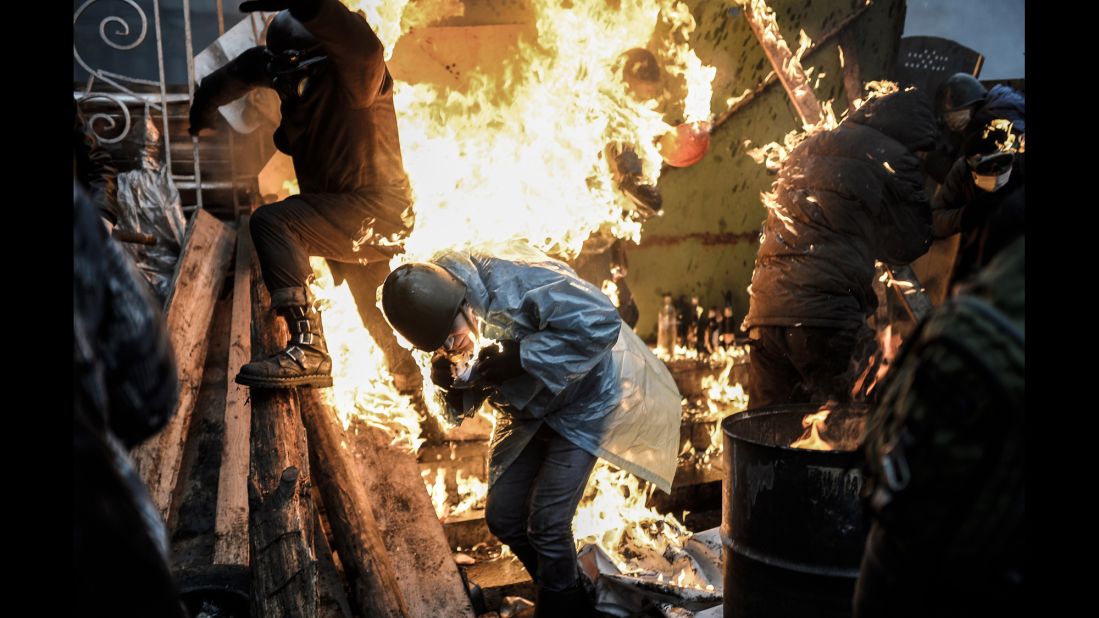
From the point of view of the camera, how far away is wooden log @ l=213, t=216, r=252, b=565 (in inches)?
152

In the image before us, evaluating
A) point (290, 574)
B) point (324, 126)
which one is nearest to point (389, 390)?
point (324, 126)

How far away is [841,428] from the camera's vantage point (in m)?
3.91

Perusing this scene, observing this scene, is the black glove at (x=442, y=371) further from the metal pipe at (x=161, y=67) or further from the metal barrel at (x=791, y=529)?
the metal pipe at (x=161, y=67)

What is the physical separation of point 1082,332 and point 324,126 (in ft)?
14.6

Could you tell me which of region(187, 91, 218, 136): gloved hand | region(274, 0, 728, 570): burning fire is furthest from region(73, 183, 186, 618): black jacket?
region(187, 91, 218, 136): gloved hand

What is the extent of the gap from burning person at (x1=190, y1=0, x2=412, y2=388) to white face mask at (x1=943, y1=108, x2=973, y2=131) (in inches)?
201

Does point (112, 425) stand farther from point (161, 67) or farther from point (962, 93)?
point (962, 93)

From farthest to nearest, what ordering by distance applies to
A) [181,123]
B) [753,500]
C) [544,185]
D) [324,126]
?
[181,123]
[544,185]
[324,126]
[753,500]

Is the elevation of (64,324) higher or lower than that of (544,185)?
lower

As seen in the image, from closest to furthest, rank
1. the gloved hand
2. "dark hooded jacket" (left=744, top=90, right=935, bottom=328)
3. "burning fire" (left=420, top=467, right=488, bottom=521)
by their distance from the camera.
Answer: "dark hooded jacket" (left=744, top=90, right=935, bottom=328) → the gloved hand → "burning fire" (left=420, top=467, right=488, bottom=521)

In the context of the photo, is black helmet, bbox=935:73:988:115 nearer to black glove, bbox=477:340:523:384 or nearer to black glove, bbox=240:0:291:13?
black glove, bbox=477:340:523:384

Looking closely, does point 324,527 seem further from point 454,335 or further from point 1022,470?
point 1022,470

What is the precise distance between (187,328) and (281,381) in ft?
7.04

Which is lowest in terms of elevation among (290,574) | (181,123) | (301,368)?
(290,574)
